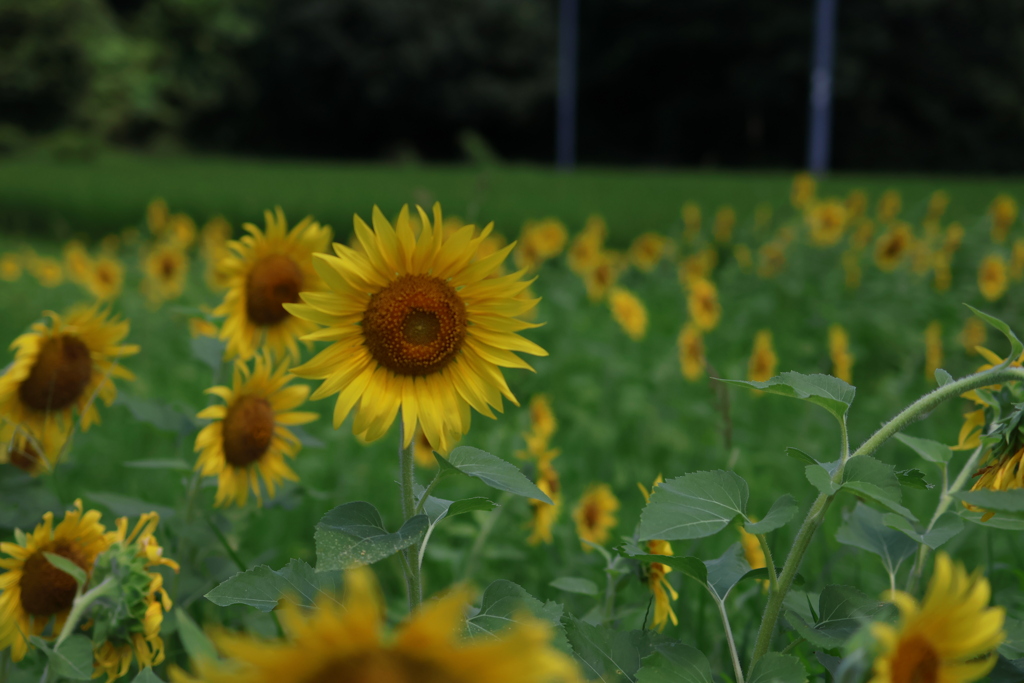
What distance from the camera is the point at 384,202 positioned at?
738cm

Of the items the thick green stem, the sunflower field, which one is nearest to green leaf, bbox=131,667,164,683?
the sunflower field

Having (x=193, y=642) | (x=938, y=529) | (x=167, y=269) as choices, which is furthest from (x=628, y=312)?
(x=193, y=642)

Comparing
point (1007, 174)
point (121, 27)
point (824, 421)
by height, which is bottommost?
point (824, 421)

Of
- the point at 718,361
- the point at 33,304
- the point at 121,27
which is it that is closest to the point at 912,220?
the point at 718,361

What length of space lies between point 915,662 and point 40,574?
925mm

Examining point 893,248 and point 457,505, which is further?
point 893,248

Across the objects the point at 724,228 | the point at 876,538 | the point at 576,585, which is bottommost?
the point at 576,585

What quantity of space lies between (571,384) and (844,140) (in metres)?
32.5

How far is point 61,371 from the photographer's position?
4.49 ft

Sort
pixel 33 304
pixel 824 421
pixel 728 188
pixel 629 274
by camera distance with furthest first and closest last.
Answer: pixel 728 188 → pixel 629 274 → pixel 33 304 → pixel 824 421

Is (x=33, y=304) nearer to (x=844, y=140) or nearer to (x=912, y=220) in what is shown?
(x=912, y=220)

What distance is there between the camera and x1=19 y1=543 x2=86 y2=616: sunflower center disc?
989 mm

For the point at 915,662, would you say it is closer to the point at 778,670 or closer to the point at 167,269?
the point at 778,670

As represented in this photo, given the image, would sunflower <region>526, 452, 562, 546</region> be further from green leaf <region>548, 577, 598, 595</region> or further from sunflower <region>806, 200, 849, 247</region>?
sunflower <region>806, 200, 849, 247</region>
